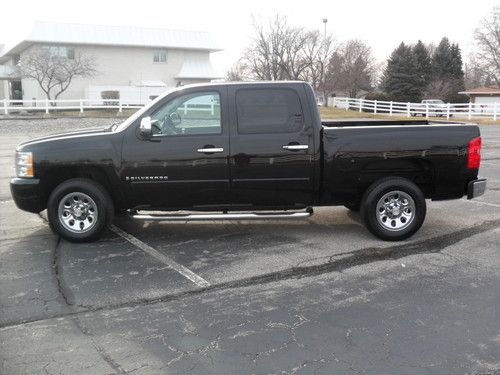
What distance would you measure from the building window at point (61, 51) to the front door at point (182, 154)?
1655 inches

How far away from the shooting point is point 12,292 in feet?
16.2

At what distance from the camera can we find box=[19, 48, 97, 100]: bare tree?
42.7 meters

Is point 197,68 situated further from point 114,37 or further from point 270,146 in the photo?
point 270,146

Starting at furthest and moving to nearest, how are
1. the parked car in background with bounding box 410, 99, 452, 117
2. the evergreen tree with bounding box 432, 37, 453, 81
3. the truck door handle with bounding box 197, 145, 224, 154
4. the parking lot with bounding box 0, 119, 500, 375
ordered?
1. the evergreen tree with bounding box 432, 37, 453, 81
2. the parked car in background with bounding box 410, 99, 452, 117
3. the truck door handle with bounding box 197, 145, 224, 154
4. the parking lot with bounding box 0, 119, 500, 375

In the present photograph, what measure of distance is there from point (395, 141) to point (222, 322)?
3385 millimetres

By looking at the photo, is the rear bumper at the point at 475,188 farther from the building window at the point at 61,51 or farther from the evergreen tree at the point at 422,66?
the evergreen tree at the point at 422,66

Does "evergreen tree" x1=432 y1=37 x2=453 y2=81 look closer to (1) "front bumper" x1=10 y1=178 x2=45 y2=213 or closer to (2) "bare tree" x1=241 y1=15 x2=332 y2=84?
(2) "bare tree" x1=241 y1=15 x2=332 y2=84

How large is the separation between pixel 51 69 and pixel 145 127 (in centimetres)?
4059

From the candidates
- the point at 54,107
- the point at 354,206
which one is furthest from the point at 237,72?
the point at 354,206

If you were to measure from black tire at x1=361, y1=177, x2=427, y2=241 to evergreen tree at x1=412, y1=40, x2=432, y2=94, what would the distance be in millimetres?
59502

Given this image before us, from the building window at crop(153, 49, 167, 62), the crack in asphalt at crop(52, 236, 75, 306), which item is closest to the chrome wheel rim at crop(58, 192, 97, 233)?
the crack in asphalt at crop(52, 236, 75, 306)

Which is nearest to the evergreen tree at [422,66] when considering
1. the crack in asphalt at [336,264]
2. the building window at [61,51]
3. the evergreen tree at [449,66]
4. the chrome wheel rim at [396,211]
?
the evergreen tree at [449,66]

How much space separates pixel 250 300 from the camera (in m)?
4.76

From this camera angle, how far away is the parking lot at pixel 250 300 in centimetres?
372
